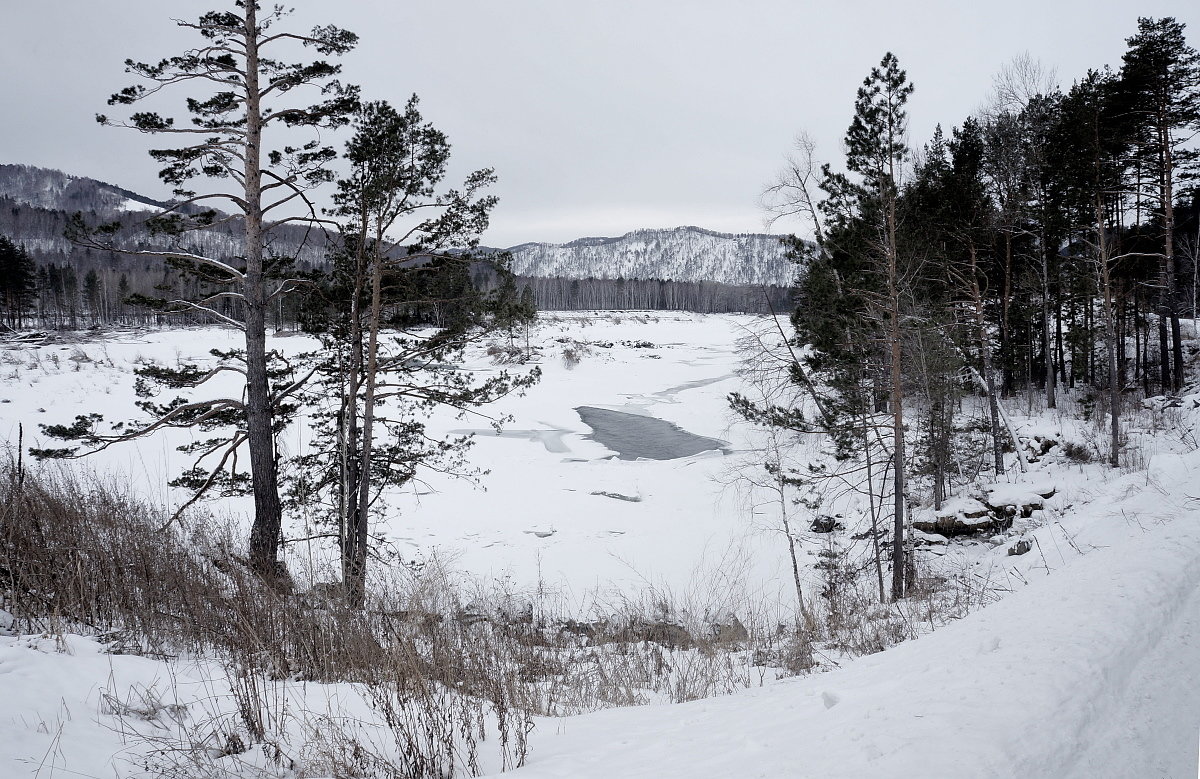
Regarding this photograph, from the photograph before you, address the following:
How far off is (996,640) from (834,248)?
14.3 m

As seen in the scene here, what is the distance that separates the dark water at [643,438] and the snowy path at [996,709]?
19055 mm

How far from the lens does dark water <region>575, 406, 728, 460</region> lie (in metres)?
23.1

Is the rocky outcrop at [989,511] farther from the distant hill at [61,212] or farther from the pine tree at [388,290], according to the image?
the distant hill at [61,212]

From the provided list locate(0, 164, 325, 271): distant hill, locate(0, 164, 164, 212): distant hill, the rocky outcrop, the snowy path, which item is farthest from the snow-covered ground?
locate(0, 164, 164, 212): distant hill

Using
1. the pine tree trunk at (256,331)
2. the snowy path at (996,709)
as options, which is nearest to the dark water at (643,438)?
the pine tree trunk at (256,331)

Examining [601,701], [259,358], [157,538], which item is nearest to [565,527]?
[259,358]

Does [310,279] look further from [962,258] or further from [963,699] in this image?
[962,258]

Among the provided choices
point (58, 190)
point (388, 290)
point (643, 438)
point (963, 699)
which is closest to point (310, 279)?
point (388, 290)

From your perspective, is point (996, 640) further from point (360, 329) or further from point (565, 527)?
point (565, 527)

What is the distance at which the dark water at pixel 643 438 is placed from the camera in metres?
23.1

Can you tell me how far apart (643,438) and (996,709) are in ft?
77.9

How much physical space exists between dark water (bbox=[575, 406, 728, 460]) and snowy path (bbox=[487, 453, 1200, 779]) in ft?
62.5

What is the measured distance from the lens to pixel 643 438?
84.5 feet

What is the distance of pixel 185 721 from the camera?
9.95ft
